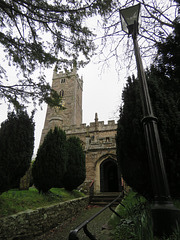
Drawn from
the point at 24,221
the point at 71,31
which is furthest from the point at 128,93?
the point at 24,221

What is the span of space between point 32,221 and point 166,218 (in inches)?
180

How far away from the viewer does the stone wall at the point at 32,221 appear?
3877 mm

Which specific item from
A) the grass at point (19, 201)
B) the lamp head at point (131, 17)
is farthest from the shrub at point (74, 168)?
the lamp head at point (131, 17)

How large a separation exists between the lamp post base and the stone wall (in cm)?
399

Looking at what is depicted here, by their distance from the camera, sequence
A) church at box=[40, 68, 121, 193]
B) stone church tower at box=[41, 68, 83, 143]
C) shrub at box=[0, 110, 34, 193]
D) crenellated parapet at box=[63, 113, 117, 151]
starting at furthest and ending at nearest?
stone church tower at box=[41, 68, 83, 143] → crenellated parapet at box=[63, 113, 117, 151] → church at box=[40, 68, 121, 193] → shrub at box=[0, 110, 34, 193]

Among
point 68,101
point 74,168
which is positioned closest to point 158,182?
point 74,168

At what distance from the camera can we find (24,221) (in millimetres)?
4379

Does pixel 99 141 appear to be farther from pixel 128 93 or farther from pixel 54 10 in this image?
pixel 54 10

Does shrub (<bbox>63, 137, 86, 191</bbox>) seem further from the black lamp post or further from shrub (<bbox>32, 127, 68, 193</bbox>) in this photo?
the black lamp post

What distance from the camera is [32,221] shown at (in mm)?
4633

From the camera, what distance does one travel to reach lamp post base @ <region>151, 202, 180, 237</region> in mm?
1697

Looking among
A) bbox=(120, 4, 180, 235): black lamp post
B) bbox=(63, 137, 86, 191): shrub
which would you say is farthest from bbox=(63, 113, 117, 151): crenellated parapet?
bbox=(120, 4, 180, 235): black lamp post

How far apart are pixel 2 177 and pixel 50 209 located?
2378mm

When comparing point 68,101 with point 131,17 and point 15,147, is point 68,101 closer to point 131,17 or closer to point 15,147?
point 15,147
